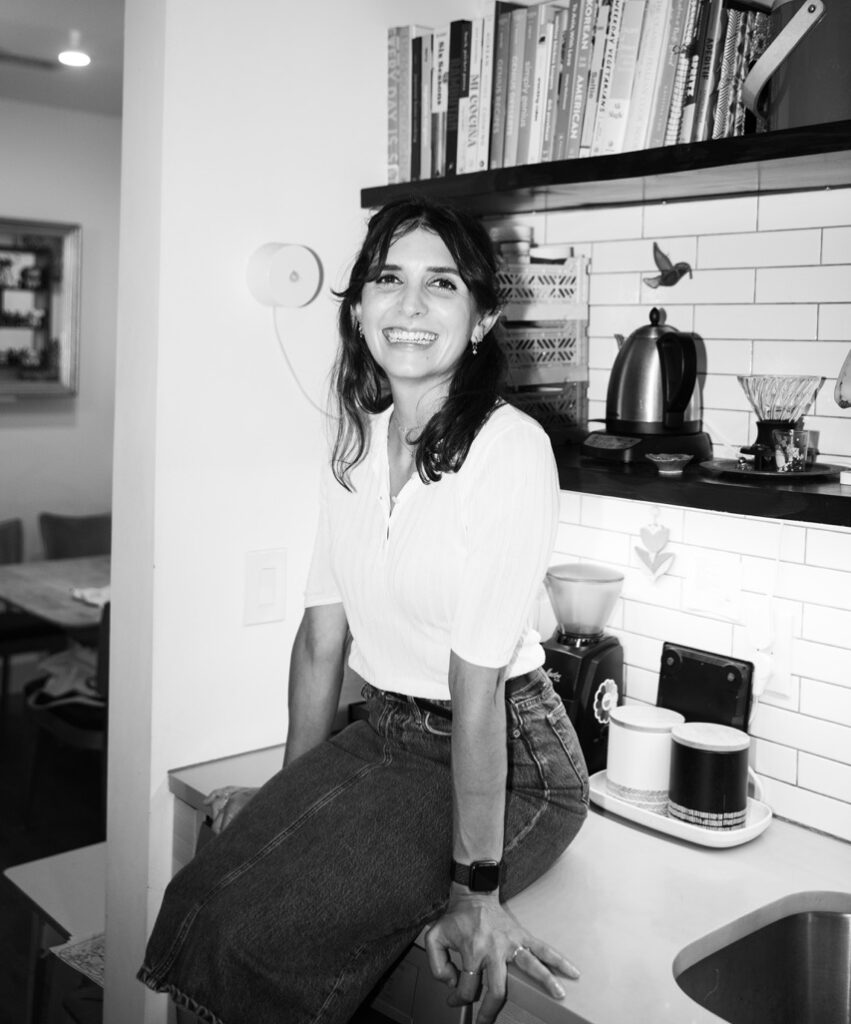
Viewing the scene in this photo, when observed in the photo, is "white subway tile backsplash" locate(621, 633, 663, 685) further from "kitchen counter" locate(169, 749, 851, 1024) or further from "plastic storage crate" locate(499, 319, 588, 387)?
"plastic storage crate" locate(499, 319, 588, 387)

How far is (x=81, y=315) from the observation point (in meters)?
5.51

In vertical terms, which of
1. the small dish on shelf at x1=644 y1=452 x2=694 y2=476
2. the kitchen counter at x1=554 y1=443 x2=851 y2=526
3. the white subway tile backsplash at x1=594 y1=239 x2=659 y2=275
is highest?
the white subway tile backsplash at x1=594 y1=239 x2=659 y2=275

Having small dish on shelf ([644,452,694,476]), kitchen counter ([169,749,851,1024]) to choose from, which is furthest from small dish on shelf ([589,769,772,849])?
small dish on shelf ([644,452,694,476])

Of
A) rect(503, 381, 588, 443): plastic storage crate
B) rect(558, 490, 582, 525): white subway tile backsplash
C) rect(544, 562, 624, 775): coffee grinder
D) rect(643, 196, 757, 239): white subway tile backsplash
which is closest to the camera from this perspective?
rect(643, 196, 757, 239): white subway tile backsplash

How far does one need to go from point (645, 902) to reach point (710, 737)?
1.06 feet

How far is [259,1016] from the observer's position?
1.39 m

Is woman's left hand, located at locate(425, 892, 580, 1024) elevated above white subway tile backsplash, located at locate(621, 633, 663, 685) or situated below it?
below

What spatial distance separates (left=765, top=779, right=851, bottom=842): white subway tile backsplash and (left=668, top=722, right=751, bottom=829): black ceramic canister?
155 millimetres

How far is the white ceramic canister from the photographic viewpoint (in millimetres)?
1848

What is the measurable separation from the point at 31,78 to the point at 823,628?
4.21 metres

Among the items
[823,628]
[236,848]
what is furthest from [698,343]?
[236,848]

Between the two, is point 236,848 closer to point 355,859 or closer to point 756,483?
point 355,859

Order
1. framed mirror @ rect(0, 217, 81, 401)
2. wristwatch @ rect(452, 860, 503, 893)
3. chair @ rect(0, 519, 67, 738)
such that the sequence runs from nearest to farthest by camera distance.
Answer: wristwatch @ rect(452, 860, 503, 893) → chair @ rect(0, 519, 67, 738) → framed mirror @ rect(0, 217, 81, 401)

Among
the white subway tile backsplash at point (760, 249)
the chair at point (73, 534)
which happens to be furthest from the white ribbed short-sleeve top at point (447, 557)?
the chair at point (73, 534)
